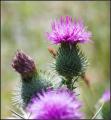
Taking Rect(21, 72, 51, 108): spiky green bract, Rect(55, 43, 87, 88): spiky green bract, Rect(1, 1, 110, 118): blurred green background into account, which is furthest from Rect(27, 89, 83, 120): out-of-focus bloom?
Rect(1, 1, 110, 118): blurred green background

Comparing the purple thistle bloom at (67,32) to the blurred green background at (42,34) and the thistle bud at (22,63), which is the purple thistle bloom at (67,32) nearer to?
the thistle bud at (22,63)

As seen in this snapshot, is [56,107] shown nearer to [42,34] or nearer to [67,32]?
[67,32]

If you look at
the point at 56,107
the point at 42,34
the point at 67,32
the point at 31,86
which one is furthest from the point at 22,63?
the point at 42,34

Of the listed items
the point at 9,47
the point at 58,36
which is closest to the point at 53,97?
the point at 58,36

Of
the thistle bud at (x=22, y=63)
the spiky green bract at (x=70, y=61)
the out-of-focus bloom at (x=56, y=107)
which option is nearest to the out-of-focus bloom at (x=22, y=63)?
the thistle bud at (x=22, y=63)

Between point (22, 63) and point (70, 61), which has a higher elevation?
point (70, 61)

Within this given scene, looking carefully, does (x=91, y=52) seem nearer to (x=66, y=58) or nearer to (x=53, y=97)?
(x=66, y=58)

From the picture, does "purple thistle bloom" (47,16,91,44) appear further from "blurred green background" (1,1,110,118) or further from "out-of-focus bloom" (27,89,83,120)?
"blurred green background" (1,1,110,118)
